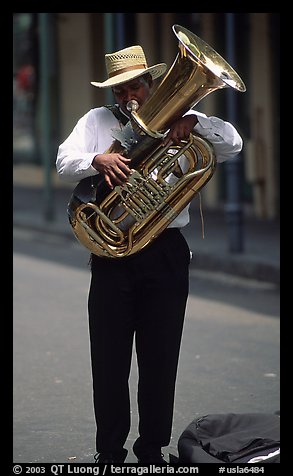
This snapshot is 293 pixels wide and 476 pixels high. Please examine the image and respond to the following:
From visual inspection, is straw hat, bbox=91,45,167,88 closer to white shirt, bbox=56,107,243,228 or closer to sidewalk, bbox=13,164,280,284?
white shirt, bbox=56,107,243,228

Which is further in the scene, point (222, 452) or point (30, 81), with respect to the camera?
point (30, 81)

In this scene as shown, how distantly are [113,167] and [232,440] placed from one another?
3.99 feet

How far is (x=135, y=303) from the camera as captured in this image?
4.63m

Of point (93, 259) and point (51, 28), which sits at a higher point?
point (93, 259)

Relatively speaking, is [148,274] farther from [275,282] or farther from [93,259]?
[275,282]

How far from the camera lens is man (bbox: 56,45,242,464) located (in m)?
4.55

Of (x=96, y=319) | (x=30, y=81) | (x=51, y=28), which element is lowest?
(x=30, y=81)

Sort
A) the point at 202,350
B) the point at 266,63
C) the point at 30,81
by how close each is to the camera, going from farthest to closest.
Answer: the point at 30,81 < the point at 266,63 < the point at 202,350

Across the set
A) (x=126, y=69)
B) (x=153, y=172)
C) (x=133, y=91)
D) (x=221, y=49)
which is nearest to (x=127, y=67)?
(x=126, y=69)

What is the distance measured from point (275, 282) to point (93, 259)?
20.8ft

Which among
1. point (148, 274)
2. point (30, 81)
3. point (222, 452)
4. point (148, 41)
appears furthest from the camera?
point (30, 81)

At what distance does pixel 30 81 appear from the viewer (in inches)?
→ 861

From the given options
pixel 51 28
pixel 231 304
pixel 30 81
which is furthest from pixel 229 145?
pixel 30 81

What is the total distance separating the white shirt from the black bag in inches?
34.1
